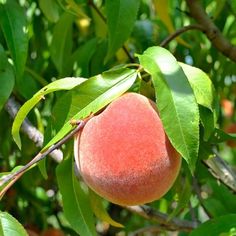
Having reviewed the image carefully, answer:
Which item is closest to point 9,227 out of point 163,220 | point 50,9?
point 163,220

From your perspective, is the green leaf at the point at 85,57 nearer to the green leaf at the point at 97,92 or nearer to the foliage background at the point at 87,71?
the foliage background at the point at 87,71

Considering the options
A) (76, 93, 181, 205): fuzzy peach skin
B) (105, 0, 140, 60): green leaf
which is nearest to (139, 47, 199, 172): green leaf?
(76, 93, 181, 205): fuzzy peach skin

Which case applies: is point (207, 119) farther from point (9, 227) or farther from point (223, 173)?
point (223, 173)

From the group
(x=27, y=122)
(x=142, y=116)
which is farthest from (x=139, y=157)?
(x=27, y=122)

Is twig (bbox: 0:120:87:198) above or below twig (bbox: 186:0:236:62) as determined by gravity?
above

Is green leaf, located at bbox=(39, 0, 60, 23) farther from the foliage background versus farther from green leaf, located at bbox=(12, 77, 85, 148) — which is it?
green leaf, located at bbox=(12, 77, 85, 148)

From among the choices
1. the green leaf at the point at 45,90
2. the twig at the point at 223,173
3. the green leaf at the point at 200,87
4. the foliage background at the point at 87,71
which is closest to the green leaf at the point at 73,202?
the foliage background at the point at 87,71
